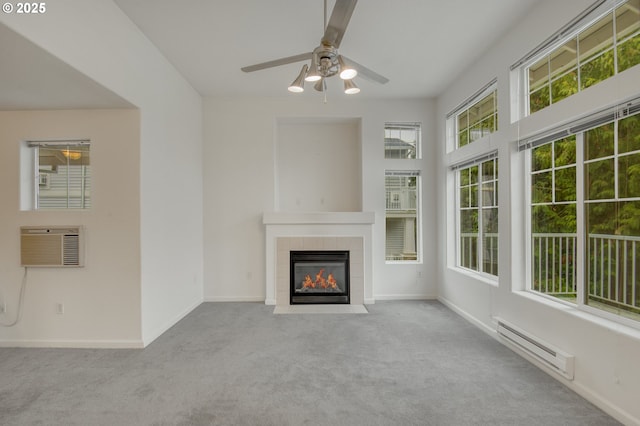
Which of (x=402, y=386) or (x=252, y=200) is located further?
(x=252, y=200)

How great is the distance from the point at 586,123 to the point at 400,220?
115 inches

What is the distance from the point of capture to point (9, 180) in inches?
125

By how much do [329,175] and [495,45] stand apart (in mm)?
2844

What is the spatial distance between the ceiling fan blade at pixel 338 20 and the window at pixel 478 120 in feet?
7.72

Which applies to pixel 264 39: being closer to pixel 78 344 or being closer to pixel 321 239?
pixel 321 239

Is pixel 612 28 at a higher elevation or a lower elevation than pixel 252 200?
higher

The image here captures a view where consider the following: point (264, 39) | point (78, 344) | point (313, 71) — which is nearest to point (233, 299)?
point (78, 344)

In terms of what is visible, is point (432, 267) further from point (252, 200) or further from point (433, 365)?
point (252, 200)

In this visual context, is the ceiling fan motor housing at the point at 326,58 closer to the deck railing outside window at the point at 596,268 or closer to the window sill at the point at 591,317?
the deck railing outside window at the point at 596,268

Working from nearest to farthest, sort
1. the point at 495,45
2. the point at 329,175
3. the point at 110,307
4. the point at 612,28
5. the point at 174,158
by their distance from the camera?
the point at 612,28, the point at 110,307, the point at 495,45, the point at 174,158, the point at 329,175

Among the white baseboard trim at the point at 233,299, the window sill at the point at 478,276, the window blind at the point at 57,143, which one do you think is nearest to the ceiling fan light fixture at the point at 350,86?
the window sill at the point at 478,276

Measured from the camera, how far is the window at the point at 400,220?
5.07 m

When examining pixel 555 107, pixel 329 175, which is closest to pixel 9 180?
pixel 329 175

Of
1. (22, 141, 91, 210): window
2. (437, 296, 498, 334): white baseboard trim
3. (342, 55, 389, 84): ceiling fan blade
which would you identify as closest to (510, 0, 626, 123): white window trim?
(342, 55, 389, 84): ceiling fan blade
